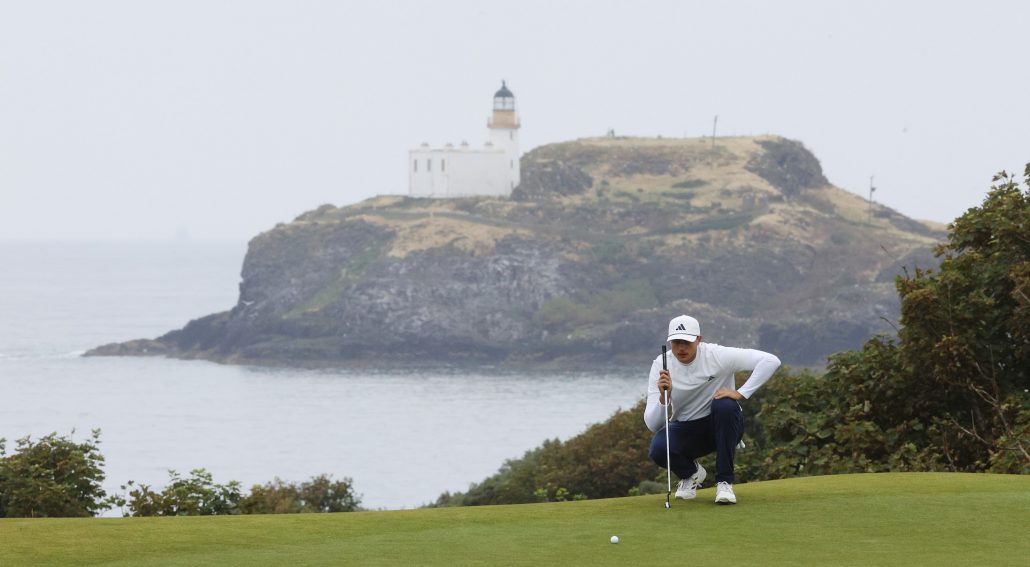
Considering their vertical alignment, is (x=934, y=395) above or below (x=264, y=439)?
above

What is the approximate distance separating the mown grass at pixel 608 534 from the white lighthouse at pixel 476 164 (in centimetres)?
17921

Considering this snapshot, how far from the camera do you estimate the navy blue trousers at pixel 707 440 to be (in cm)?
1178

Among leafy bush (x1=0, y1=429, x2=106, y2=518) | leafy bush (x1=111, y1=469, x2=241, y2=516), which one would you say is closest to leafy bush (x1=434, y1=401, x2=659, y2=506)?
leafy bush (x1=111, y1=469, x2=241, y2=516)

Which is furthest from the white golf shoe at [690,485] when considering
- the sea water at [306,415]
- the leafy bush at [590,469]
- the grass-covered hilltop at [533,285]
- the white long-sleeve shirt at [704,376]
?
the grass-covered hilltop at [533,285]

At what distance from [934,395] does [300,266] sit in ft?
547

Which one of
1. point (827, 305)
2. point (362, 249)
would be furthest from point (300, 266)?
point (827, 305)

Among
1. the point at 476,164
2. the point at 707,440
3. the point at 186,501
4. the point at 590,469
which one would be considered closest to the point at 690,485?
the point at 707,440

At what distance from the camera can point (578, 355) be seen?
164000 mm

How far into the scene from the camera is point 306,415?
125812 millimetres

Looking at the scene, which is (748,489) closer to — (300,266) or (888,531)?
(888,531)

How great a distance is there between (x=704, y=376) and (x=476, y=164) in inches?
7166

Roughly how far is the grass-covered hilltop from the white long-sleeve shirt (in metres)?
150

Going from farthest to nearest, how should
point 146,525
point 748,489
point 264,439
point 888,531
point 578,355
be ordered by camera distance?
point 578,355 → point 264,439 → point 748,489 → point 146,525 → point 888,531

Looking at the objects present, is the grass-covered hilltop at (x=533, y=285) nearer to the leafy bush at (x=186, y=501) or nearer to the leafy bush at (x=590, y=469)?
the leafy bush at (x=590, y=469)
